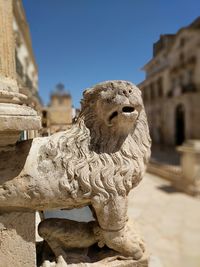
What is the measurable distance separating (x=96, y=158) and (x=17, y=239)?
74 centimetres

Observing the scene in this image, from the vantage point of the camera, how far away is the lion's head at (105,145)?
1547 mm

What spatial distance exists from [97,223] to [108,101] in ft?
2.86

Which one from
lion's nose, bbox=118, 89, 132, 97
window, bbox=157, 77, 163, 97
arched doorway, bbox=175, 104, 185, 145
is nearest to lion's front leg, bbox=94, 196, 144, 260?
lion's nose, bbox=118, 89, 132, 97

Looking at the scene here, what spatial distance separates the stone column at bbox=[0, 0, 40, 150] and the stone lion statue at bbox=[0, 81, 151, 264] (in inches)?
8.3

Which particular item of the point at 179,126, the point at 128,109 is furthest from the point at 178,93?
the point at 128,109

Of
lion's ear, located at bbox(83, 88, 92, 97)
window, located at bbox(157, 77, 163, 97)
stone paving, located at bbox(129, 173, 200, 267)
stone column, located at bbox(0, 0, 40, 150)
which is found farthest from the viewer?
window, located at bbox(157, 77, 163, 97)

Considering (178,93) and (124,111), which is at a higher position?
(178,93)

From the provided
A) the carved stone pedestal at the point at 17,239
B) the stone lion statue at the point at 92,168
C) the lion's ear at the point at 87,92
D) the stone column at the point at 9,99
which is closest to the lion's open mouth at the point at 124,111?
the stone lion statue at the point at 92,168

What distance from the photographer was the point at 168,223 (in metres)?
4.17

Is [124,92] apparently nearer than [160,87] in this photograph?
Yes

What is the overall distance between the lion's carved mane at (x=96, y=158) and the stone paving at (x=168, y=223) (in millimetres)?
954

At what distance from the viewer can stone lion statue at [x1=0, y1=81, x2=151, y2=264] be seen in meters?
1.52

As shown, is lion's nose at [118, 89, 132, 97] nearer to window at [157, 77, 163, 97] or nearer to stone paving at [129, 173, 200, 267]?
stone paving at [129, 173, 200, 267]

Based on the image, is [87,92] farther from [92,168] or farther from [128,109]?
[92,168]
